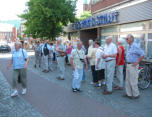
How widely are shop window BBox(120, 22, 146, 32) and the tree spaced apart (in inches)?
259

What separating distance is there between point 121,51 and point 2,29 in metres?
153

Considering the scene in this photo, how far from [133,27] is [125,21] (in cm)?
59

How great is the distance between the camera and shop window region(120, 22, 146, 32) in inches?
359

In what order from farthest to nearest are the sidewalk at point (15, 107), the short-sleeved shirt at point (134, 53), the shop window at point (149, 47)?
the shop window at point (149, 47), the short-sleeved shirt at point (134, 53), the sidewalk at point (15, 107)

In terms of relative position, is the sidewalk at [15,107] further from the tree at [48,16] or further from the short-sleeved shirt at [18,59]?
the tree at [48,16]

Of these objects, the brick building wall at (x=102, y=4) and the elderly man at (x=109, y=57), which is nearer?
the elderly man at (x=109, y=57)

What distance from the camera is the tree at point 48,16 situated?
15.1m

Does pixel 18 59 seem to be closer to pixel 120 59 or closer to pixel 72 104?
pixel 72 104

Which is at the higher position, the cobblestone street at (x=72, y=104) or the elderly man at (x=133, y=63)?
the elderly man at (x=133, y=63)

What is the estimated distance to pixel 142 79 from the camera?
6.64 metres

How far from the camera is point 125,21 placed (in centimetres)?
1012

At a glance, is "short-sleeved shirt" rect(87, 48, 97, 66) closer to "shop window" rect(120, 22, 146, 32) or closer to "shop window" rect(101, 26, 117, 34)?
"shop window" rect(120, 22, 146, 32)

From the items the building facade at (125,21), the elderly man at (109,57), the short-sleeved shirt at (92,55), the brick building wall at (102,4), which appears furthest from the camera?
the brick building wall at (102,4)

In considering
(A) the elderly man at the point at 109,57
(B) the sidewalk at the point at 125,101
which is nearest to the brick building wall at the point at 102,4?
(A) the elderly man at the point at 109,57
